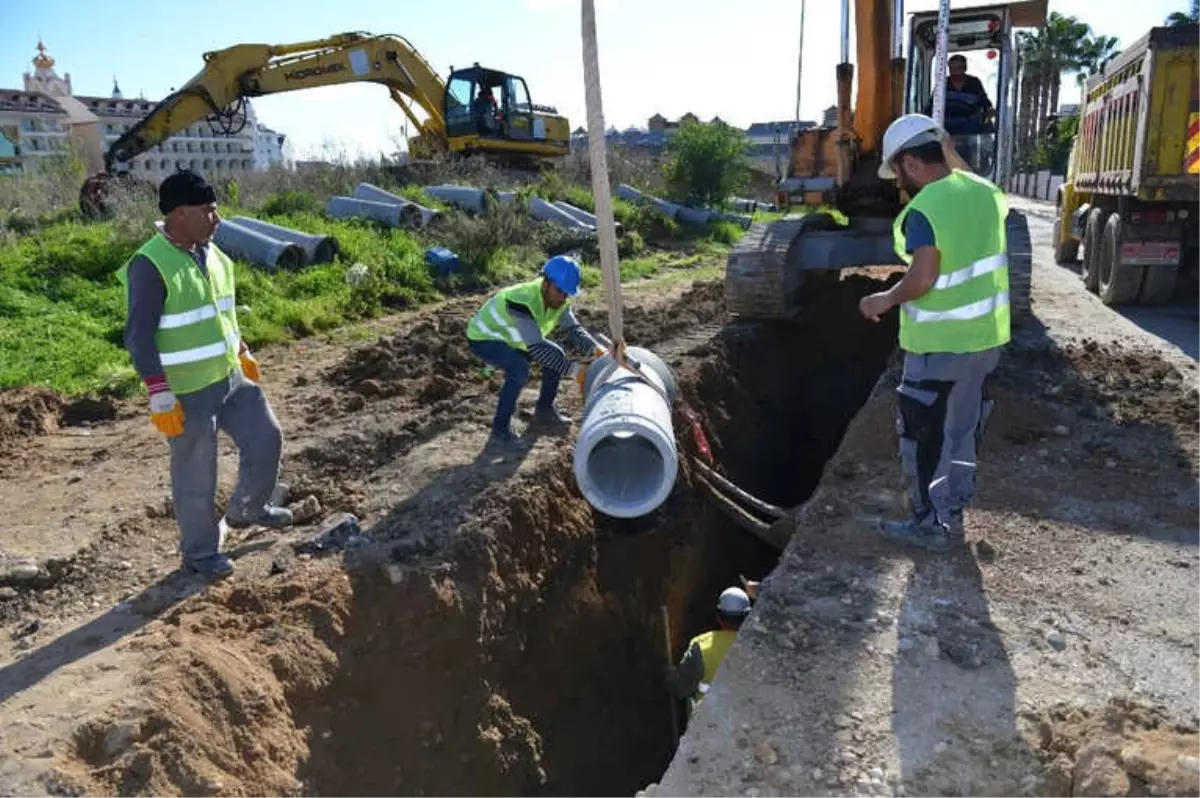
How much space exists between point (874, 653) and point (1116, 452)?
276 cm

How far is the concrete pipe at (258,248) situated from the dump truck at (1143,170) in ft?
31.9

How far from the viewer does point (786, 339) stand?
9023 mm

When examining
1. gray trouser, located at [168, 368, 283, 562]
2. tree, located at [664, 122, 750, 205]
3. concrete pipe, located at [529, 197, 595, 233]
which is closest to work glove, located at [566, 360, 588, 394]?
gray trouser, located at [168, 368, 283, 562]

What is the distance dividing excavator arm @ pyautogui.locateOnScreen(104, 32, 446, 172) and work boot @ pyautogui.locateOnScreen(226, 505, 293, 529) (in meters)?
12.9

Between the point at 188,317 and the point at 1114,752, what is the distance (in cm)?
392

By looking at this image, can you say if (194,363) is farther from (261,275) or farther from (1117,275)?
(1117,275)

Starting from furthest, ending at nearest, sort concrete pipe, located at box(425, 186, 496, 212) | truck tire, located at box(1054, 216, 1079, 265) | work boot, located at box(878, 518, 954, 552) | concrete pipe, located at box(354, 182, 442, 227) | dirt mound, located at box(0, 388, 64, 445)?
concrete pipe, located at box(425, 186, 496, 212) < truck tire, located at box(1054, 216, 1079, 265) < concrete pipe, located at box(354, 182, 442, 227) < dirt mound, located at box(0, 388, 64, 445) < work boot, located at box(878, 518, 954, 552)

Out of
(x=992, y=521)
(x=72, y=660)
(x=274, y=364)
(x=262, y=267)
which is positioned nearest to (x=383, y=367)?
(x=274, y=364)

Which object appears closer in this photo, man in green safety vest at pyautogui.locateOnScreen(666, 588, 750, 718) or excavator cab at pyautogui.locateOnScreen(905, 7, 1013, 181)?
man in green safety vest at pyautogui.locateOnScreen(666, 588, 750, 718)

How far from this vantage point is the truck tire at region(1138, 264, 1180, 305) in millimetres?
10015

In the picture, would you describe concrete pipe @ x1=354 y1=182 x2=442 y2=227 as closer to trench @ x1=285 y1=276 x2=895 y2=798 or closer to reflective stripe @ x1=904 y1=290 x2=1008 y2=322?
trench @ x1=285 y1=276 x2=895 y2=798

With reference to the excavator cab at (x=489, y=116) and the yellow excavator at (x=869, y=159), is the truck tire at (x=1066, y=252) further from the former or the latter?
A: the excavator cab at (x=489, y=116)

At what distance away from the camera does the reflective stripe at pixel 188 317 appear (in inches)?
150

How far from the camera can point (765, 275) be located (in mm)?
7969
